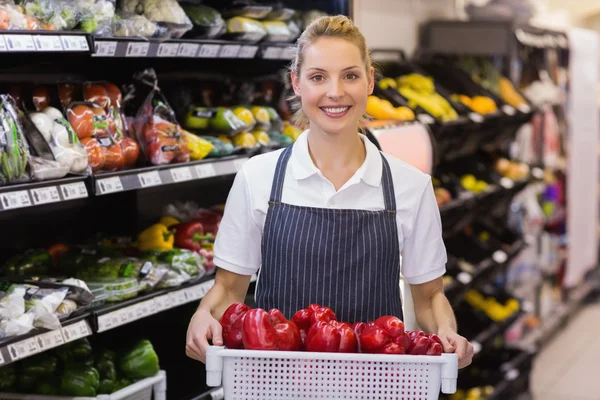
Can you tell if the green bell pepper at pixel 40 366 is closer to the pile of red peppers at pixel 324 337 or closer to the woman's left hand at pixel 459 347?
the pile of red peppers at pixel 324 337

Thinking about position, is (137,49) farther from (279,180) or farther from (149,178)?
(279,180)

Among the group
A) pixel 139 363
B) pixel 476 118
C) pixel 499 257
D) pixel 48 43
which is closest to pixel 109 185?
pixel 48 43

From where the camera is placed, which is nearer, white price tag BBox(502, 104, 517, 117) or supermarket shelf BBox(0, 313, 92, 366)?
supermarket shelf BBox(0, 313, 92, 366)

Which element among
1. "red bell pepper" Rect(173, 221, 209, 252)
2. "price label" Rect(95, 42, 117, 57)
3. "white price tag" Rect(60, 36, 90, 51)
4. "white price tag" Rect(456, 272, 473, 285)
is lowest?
"white price tag" Rect(456, 272, 473, 285)

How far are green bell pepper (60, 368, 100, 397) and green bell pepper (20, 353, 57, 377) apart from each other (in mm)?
104

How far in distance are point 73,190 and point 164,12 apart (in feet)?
2.71

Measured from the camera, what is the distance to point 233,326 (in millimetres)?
2018

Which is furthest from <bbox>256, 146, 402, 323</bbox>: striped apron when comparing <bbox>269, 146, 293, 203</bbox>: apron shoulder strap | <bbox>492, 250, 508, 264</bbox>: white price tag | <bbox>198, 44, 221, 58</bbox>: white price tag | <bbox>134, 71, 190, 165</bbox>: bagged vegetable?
<bbox>492, 250, 508, 264</bbox>: white price tag

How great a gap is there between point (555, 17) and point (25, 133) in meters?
6.36

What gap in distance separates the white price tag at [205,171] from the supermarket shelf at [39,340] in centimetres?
70

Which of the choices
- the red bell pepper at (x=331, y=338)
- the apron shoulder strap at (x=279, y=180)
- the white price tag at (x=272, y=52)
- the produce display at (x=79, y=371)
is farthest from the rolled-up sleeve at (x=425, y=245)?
the white price tag at (x=272, y=52)

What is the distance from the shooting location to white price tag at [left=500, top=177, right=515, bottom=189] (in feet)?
18.6

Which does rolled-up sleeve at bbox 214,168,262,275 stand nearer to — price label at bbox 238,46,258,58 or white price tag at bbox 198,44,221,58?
white price tag at bbox 198,44,221,58

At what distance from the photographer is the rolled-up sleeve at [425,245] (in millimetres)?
2426
